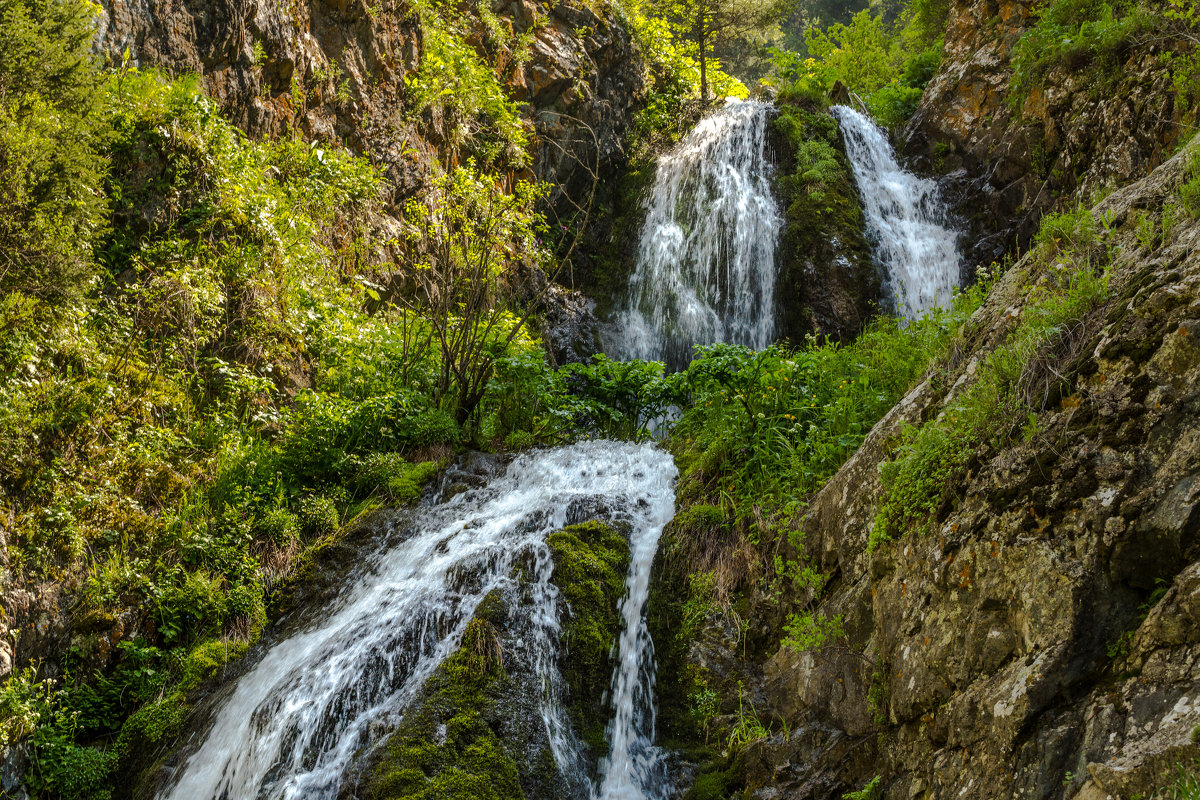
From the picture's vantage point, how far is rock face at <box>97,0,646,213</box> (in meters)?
7.44

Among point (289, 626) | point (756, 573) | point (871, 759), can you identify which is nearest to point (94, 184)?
point (289, 626)

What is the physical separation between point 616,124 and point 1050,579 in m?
13.0

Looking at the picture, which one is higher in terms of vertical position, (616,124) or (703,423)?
(616,124)

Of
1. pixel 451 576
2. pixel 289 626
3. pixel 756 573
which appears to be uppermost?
pixel 756 573

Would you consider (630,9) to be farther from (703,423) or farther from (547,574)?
(547,574)

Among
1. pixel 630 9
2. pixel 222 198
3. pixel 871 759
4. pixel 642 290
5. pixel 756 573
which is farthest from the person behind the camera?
pixel 630 9

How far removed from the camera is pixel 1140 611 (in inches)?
87.1

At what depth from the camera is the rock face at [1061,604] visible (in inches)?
82.0

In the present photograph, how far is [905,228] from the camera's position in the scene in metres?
11.6

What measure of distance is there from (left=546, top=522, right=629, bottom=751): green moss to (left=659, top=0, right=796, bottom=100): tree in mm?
12709

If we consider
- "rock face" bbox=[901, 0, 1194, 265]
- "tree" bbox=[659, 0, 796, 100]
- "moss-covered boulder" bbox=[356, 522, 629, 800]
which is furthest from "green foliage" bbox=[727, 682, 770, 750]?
"tree" bbox=[659, 0, 796, 100]

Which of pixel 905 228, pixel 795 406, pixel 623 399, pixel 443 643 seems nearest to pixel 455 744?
pixel 443 643

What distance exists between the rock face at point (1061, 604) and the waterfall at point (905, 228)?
7.32 metres

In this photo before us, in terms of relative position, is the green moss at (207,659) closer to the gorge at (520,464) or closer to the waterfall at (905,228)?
the gorge at (520,464)
